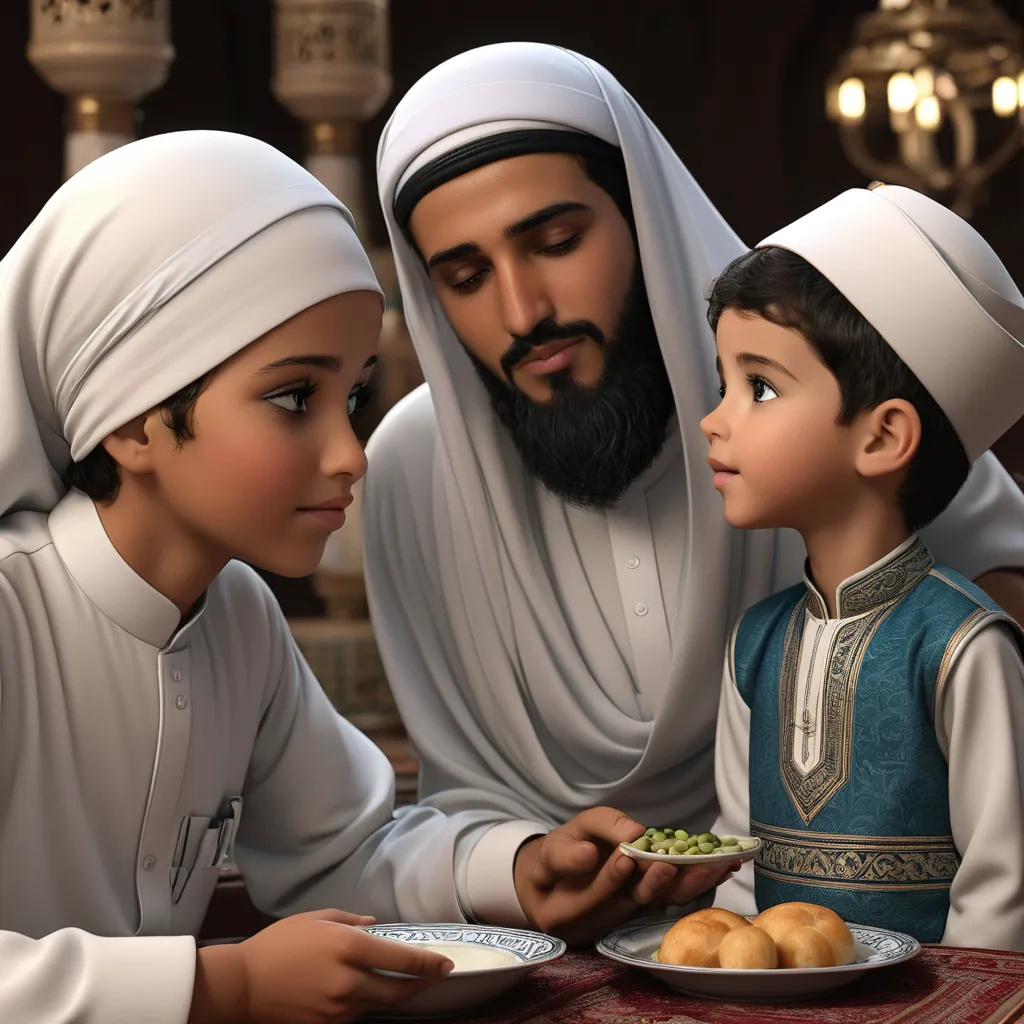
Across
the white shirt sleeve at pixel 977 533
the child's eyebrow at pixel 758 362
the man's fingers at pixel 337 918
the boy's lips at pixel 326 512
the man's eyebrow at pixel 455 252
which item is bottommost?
the man's fingers at pixel 337 918

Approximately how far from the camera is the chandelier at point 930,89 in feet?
24.0

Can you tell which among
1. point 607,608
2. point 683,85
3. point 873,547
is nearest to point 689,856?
point 873,547

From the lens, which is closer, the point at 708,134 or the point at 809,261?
the point at 809,261

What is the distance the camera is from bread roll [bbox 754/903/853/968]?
1774 millimetres

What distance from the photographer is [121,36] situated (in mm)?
5086

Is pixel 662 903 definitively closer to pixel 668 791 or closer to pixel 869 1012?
pixel 869 1012

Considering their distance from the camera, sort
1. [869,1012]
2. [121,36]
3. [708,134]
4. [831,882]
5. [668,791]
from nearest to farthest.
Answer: [869,1012]
[831,882]
[668,791]
[121,36]
[708,134]

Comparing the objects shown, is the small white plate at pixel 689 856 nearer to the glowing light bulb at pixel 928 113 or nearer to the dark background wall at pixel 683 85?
the glowing light bulb at pixel 928 113

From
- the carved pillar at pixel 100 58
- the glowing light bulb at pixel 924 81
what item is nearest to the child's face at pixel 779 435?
the carved pillar at pixel 100 58

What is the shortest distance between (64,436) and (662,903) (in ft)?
3.19

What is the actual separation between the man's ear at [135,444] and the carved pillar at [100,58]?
10.7ft

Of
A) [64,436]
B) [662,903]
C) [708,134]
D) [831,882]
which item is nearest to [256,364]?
[64,436]

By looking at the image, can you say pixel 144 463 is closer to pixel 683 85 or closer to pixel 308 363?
pixel 308 363

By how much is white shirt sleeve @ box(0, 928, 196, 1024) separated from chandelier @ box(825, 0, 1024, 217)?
6531mm
